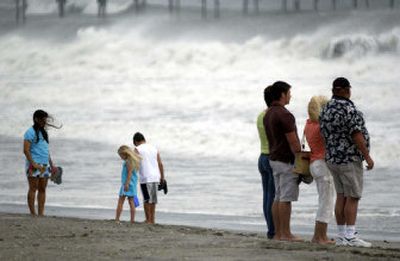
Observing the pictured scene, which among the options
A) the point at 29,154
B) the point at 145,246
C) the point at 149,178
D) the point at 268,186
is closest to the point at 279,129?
the point at 268,186

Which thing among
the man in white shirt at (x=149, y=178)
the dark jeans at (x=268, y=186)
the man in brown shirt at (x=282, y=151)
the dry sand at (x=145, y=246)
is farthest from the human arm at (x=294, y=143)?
the man in white shirt at (x=149, y=178)

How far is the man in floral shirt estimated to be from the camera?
28.1 feet

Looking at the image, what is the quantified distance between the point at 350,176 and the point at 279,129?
75 centimetres

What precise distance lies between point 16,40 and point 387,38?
24162mm

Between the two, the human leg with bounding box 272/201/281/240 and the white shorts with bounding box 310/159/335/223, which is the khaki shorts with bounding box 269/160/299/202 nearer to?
the human leg with bounding box 272/201/281/240

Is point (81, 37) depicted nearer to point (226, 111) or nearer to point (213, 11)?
point (213, 11)

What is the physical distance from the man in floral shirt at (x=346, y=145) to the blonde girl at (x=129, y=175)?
348cm

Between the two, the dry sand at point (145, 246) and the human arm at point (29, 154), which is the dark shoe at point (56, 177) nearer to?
the human arm at point (29, 154)

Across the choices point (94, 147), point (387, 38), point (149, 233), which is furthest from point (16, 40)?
point (149, 233)

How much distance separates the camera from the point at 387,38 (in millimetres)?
48688

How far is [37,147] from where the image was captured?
1195cm

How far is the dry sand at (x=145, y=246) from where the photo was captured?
7.72 meters

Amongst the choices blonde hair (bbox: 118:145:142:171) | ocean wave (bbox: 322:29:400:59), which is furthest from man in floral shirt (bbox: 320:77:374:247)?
ocean wave (bbox: 322:29:400:59)

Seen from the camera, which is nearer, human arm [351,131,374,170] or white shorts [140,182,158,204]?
human arm [351,131,374,170]
